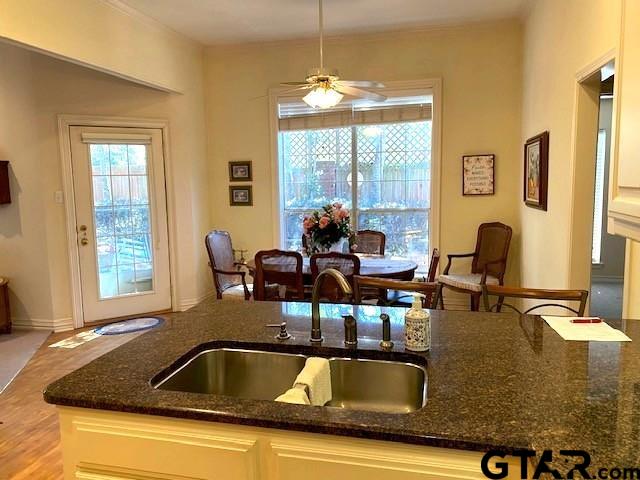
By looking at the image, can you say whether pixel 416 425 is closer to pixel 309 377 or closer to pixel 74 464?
pixel 309 377

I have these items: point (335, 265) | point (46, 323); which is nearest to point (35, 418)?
point (46, 323)

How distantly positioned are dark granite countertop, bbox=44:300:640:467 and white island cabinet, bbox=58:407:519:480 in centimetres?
4

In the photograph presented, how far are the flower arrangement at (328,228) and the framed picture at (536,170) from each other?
1551 millimetres

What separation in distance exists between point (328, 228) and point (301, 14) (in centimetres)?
203

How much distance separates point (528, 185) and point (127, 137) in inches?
156

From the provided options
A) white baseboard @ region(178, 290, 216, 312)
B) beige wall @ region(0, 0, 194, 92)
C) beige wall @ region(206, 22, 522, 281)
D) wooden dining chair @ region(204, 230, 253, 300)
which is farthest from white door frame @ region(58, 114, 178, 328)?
wooden dining chair @ region(204, 230, 253, 300)

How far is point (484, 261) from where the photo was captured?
5.01m

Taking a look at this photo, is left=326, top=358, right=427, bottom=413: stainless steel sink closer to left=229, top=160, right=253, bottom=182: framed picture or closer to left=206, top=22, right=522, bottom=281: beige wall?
left=206, top=22, right=522, bottom=281: beige wall

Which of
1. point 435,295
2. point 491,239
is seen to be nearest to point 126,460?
point 435,295

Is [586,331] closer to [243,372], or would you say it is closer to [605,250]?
[243,372]

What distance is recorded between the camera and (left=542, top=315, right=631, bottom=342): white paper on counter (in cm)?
167

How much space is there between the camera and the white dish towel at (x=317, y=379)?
4.81 ft

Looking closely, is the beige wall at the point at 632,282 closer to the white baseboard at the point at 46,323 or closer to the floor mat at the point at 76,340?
the floor mat at the point at 76,340

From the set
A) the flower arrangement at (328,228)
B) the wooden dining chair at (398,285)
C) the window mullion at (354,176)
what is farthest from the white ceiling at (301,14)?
the wooden dining chair at (398,285)
